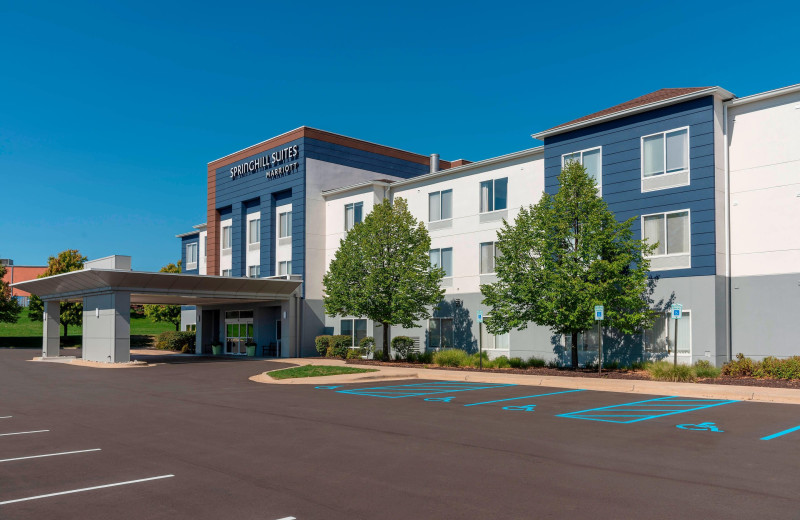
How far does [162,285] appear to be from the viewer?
34.8 metres

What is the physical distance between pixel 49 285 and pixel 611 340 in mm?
31493

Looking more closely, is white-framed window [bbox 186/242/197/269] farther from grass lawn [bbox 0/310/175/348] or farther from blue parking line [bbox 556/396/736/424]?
blue parking line [bbox 556/396/736/424]

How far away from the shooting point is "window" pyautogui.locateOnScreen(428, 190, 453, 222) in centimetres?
3469

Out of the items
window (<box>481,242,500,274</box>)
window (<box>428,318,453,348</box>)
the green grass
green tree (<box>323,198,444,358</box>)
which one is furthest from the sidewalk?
window (<box>481,242,500,274</box>)

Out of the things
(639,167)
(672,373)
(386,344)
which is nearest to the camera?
(672,373)

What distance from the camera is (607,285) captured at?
23.9 metres

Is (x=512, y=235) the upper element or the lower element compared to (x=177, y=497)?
upper

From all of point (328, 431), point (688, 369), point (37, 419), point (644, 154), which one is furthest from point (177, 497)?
point (644, 154)

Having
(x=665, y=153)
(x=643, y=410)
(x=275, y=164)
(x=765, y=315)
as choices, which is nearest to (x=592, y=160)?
(x=665, y=153)

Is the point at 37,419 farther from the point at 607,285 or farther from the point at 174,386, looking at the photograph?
A: the point at 607,285

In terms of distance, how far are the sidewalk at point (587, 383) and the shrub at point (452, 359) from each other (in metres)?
3.46

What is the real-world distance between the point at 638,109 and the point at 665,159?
2.24m

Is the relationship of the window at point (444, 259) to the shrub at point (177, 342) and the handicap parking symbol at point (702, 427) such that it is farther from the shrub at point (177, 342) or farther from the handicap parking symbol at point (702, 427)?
the shrub at point (177, 342)

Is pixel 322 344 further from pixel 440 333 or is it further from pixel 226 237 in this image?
pixel 226 237
